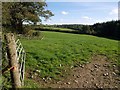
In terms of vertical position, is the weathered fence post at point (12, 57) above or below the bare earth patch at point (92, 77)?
above

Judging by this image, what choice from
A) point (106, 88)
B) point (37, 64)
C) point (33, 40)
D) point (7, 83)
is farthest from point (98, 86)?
point (33, 40)

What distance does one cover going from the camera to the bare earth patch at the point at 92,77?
13.3 m

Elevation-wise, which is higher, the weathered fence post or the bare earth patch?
the weathered fence post

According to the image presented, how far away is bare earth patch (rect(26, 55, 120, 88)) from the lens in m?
13.3

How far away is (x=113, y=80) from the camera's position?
46.8 ft

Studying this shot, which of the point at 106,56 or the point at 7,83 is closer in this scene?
the point at 7,83

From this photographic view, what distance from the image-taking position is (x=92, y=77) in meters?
14.4

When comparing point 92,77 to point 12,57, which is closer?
point 12,57

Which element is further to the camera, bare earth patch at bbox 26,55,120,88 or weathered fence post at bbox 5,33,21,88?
bare earth patch at bbox 26,55,120,88

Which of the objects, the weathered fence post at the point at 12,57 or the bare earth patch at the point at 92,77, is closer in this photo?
the weathered fence post at the point at 12,57

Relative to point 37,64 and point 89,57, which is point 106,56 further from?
point 37,64

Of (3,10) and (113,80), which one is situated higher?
(3,10)

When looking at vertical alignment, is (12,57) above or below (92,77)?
above

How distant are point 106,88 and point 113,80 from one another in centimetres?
122
